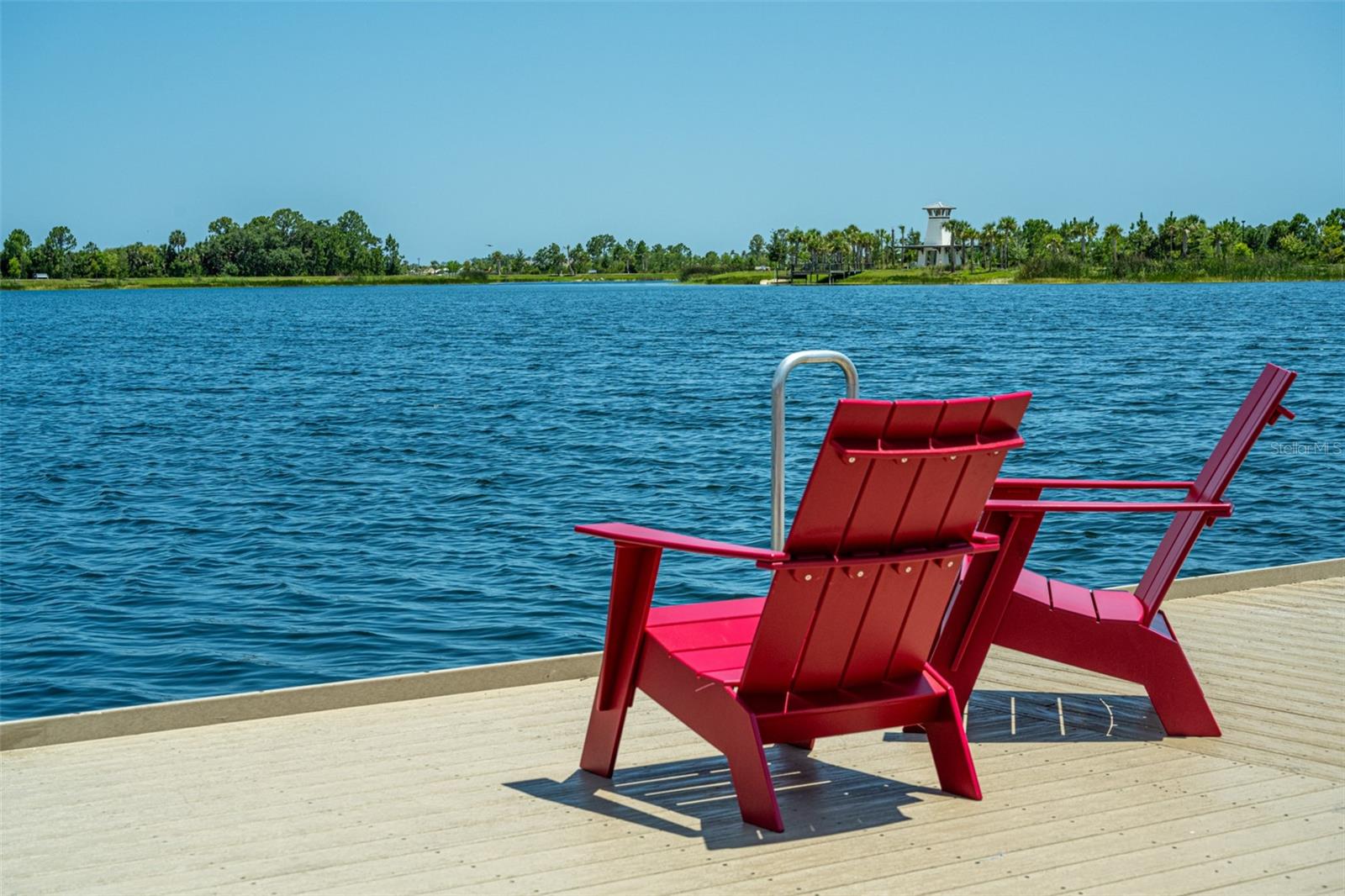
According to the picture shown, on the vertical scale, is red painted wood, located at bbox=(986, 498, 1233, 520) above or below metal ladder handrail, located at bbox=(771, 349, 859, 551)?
below

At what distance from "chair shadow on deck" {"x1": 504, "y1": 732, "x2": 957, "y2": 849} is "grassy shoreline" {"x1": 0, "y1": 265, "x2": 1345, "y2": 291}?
112 metres

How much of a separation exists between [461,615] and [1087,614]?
6329 millimetres

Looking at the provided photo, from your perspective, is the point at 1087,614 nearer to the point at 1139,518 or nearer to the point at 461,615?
the point at 461,615

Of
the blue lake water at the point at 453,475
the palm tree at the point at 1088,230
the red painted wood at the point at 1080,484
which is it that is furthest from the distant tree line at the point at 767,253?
the red painted wood at the point at 1080,484

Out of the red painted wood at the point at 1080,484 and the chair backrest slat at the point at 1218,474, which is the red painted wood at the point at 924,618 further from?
the chair backrest slat at the point at 1218,474

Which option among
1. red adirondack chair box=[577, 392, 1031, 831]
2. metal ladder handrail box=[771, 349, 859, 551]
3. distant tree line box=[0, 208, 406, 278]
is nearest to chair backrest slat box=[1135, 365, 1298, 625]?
Result: red adirondack chair box=[577, 392, 1031, 831]

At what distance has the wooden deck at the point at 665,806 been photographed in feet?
9.87

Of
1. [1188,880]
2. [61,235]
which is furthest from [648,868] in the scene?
[61,235]

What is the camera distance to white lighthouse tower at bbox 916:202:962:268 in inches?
5285

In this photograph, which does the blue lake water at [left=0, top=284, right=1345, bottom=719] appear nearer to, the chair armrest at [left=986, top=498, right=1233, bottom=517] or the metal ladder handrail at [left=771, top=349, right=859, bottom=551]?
the metal ladder handrail at [left=771, top=349, right=859, bottom=551]

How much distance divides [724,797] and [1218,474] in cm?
190

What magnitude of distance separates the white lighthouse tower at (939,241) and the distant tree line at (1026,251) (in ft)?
2.25

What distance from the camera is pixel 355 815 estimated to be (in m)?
3.43

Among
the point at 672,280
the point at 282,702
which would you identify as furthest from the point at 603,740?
the point at 672,280
